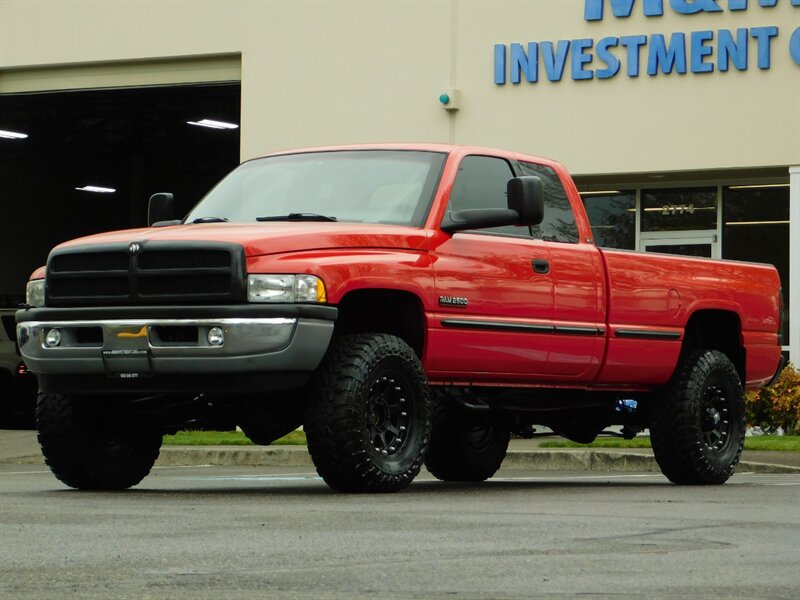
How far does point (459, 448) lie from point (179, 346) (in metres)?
3.52

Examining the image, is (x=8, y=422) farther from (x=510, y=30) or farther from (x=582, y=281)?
(x=582, y=281)

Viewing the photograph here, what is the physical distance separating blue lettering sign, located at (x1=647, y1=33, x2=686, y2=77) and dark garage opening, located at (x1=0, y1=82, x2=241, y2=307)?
36.4 feet

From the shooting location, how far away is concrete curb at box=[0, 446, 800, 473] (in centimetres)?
1579

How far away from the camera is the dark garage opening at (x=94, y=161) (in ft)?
115

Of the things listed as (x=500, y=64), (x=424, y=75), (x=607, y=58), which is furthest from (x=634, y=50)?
(x=424, y=75)

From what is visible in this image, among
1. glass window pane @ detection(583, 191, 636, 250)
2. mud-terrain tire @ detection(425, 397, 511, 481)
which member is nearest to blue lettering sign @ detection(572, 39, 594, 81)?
glass window pane @ detection(583, 191, 636, 250)

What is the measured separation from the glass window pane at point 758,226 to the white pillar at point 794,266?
19.7 inches

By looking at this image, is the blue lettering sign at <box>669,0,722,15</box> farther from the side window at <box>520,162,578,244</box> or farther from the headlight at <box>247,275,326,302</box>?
the headlight at <box>247,275,326,302</box>

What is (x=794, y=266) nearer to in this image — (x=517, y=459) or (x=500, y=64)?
(x=500, y=64)

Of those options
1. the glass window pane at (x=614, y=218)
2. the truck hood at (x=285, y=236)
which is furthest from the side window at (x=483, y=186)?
the glass window pane at (x=614, y=218)

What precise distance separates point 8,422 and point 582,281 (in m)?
16.7

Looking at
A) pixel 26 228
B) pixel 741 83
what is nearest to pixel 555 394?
pixel 741 83

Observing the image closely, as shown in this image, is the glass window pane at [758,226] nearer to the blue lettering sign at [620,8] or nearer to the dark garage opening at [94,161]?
the blue lettering sign at [620,8]

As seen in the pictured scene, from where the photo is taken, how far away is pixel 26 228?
43.1m
